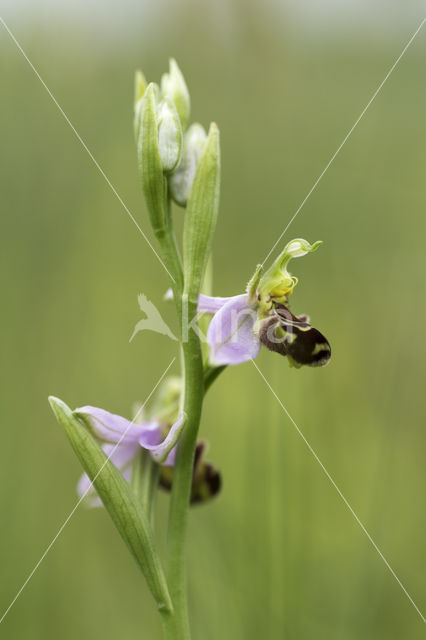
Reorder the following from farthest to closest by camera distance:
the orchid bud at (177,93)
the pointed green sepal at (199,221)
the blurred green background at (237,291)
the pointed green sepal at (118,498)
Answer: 1. the blurred green background at (237,291)
2. the orchid bud at (177,93)
3. the pointed green sepal at (199,221)
4. the pointed green sepal at (118,498)

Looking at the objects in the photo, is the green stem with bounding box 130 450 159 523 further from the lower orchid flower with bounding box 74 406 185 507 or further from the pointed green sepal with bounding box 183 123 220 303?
the pointed green sepal with bounding box 183 123 220 303

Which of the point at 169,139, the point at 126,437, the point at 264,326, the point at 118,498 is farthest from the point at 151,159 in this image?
the point at 118,498

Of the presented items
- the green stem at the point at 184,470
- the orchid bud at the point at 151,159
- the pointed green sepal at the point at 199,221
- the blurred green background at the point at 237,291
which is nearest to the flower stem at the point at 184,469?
the green stem at the point at 184,470

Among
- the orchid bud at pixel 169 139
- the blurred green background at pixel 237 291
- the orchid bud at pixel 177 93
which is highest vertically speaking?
the orchid bud at pixel 177 93

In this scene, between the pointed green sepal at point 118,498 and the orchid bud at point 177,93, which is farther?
the orchid bud at point 177,93

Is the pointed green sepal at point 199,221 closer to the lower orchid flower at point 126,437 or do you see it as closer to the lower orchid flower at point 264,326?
the lower orchid flower at point 264,326

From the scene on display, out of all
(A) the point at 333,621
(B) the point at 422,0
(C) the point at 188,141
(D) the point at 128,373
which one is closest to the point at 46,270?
(D) the point at 128,373

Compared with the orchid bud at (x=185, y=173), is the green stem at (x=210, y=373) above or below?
below
